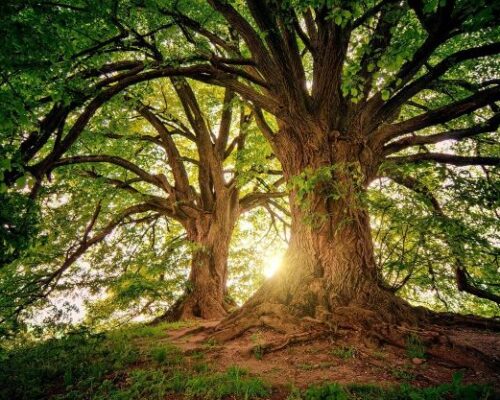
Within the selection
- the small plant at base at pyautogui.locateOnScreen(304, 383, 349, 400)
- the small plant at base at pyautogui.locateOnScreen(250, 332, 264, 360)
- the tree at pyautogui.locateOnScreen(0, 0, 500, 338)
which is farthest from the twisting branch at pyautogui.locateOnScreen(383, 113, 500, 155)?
the small plant at base at pyautogui.locateOnScreen(304, 383, 349, 400)

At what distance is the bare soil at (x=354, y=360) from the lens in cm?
353

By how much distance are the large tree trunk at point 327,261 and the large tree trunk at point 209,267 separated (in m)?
3.11

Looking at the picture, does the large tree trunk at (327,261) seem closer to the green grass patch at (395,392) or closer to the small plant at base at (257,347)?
the small plant at base at (257,347)

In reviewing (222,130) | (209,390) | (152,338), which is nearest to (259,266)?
(222,130)

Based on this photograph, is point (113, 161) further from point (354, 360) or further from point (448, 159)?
point (448, 159)

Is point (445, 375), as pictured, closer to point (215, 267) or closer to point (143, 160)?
point (215, 267)

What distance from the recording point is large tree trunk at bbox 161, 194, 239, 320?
8545 millimetres

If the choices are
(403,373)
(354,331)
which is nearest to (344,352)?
(354,331)

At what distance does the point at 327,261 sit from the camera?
5.20 m

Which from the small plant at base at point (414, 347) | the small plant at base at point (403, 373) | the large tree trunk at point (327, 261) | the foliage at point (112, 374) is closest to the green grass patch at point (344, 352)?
the large tree trunk at point (327, 261)

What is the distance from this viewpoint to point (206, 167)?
32.6 feet

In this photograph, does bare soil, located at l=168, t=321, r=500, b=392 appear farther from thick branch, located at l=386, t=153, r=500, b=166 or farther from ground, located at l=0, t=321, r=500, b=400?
thick branch, located at l=386, t=153, r=500, b=166

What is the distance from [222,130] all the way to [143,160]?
2780 millimetres

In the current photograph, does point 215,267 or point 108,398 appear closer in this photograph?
point 108,398
